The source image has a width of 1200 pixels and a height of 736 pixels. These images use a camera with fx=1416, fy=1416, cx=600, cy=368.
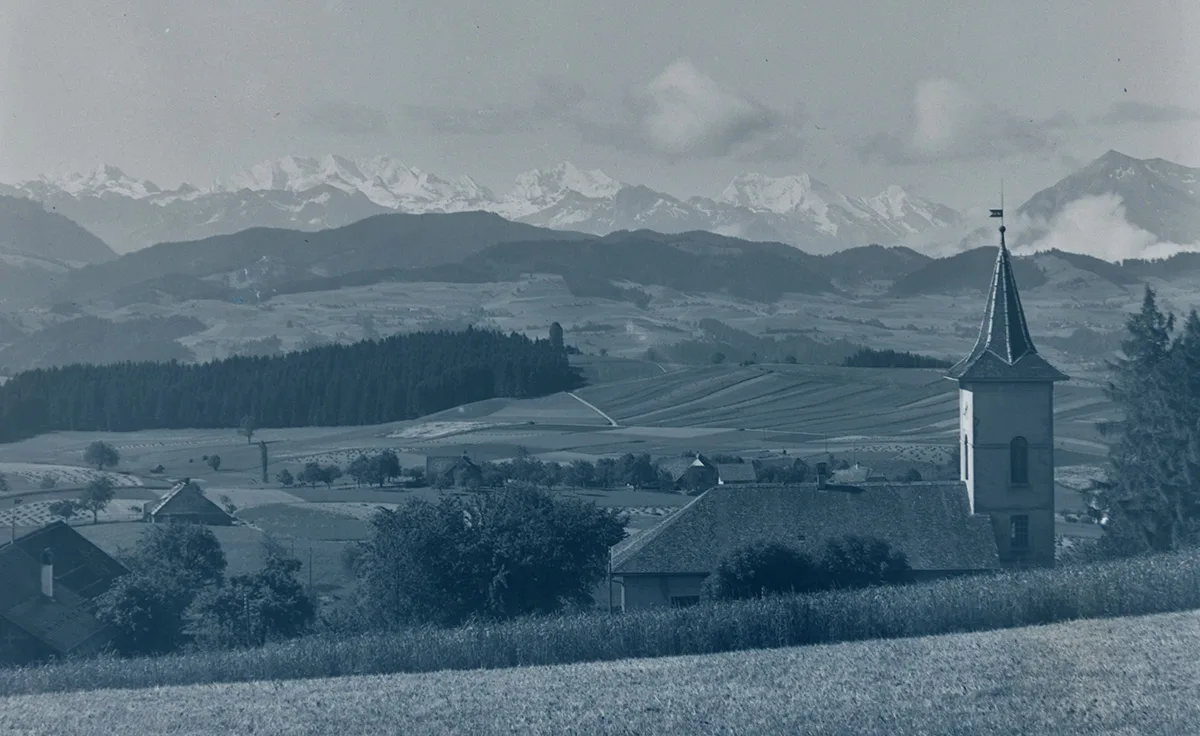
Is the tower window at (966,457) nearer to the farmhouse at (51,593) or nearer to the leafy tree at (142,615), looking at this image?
the leafy tree at (142,615)

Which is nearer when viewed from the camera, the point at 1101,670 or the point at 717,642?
the point at 1101,670

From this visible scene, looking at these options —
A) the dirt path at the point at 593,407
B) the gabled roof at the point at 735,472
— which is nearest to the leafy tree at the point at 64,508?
the gabled roof at the point at 735,472

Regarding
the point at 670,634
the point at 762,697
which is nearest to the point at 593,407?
the point at 670,634

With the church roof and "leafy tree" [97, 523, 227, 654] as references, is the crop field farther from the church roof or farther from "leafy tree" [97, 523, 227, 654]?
the church roof

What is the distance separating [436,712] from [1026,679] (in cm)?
740

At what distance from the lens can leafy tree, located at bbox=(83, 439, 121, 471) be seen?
204 feet

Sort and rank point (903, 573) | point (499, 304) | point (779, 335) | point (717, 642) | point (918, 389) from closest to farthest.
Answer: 1. point (717, 642)
2. point (903, 573)
3. point (918, 389)
4. point (779, 335)
5. point (499, 304)

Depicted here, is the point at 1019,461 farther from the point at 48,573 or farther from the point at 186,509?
the point at 186,509

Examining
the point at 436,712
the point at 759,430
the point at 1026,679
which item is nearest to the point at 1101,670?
the point at 1026,679

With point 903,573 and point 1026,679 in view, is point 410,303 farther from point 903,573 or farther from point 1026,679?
point 1026,679

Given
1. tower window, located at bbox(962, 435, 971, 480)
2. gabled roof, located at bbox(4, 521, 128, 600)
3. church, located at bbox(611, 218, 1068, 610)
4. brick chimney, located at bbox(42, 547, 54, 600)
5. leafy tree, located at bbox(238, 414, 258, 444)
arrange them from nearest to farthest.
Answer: brick chimney, located at bbox(42, 547, 54, 600), gabled roof, located at bbox(4, 521, 128, 600), church, located at bbox(611, 218, 1068, 610), tower window, located at bbox(962, 435, 971, 480), leafy tree, located at bbox(238, 414, 258, 444)

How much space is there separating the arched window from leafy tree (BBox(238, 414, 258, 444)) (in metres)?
43.3

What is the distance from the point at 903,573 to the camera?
36.5 meters

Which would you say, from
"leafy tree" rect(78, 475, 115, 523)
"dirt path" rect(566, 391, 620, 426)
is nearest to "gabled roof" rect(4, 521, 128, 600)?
"leafy tree" rect(78, 475, 115, 523)
